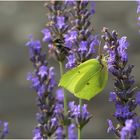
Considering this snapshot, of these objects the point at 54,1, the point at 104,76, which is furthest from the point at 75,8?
the point at 104,76

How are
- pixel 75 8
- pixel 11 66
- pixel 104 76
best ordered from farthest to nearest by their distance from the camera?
pixel 11 66 < pixel 75 8 < pixel 104 76

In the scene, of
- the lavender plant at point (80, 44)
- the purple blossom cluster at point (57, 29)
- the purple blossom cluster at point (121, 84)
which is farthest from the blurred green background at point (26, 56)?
the purple blossom cluster at point (121, 84)

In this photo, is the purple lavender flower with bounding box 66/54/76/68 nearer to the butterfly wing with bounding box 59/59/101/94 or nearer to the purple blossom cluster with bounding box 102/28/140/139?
the butterfly wing with bounding box 59/59/101/94

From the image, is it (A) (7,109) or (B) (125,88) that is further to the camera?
(A) (7,109)

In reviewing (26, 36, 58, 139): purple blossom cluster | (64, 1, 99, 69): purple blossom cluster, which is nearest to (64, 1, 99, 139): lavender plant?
(64, 1, 99, 69): purple blossom cluster

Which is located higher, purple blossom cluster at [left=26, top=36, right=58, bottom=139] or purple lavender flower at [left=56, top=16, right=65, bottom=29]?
purple lavender flower at [left=56, top=16, right=65, bottom=29]

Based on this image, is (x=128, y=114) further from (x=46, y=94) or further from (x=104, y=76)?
(x=46, y=94)
